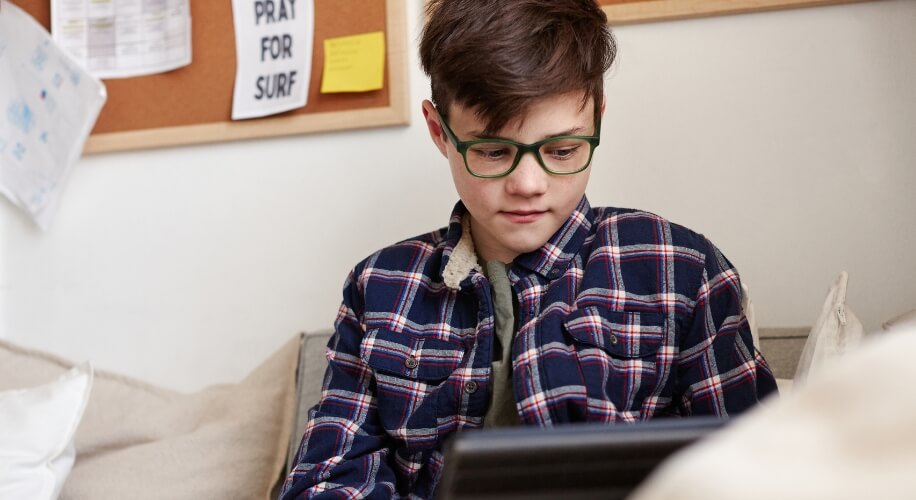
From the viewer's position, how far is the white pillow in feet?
3.96

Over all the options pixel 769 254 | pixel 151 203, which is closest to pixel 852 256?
pixel 769 254

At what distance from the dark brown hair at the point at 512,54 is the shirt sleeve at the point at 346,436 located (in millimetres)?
331

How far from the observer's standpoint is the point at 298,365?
1.47m

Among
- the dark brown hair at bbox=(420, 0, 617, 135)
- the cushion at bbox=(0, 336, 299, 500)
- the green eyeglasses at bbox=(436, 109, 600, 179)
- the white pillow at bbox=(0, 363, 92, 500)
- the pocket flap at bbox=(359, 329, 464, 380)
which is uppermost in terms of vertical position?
the dark brown hair at bbox=(420, 0, 617, 135)

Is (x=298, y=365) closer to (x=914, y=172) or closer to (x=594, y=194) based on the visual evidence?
(x=594, y=194)

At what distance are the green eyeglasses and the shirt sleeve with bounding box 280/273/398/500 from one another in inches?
10.7

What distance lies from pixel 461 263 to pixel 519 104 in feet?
0.79

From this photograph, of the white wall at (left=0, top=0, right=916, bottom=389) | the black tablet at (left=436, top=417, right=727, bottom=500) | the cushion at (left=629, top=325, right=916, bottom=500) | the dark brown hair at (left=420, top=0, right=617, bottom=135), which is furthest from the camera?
the white wall at (left=0, top=0, right=916, bottom=389)

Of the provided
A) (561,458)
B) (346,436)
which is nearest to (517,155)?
(346,436)

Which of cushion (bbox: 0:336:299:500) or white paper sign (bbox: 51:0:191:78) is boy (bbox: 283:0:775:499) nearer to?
cushion (bbox: 0:336:299:500)

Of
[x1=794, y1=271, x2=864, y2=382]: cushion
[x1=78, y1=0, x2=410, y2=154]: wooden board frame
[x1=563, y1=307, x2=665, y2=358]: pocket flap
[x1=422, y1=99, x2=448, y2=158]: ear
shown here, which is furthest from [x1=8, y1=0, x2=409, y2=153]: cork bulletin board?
[x1=794, y1=271, x2=864, y2=382]: cushion

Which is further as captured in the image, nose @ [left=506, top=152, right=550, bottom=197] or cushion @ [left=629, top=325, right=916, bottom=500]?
nose @ [left=506, top=152, right=550, bottom=197]

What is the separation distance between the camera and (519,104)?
1.02 metres

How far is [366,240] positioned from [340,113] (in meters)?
0.22
